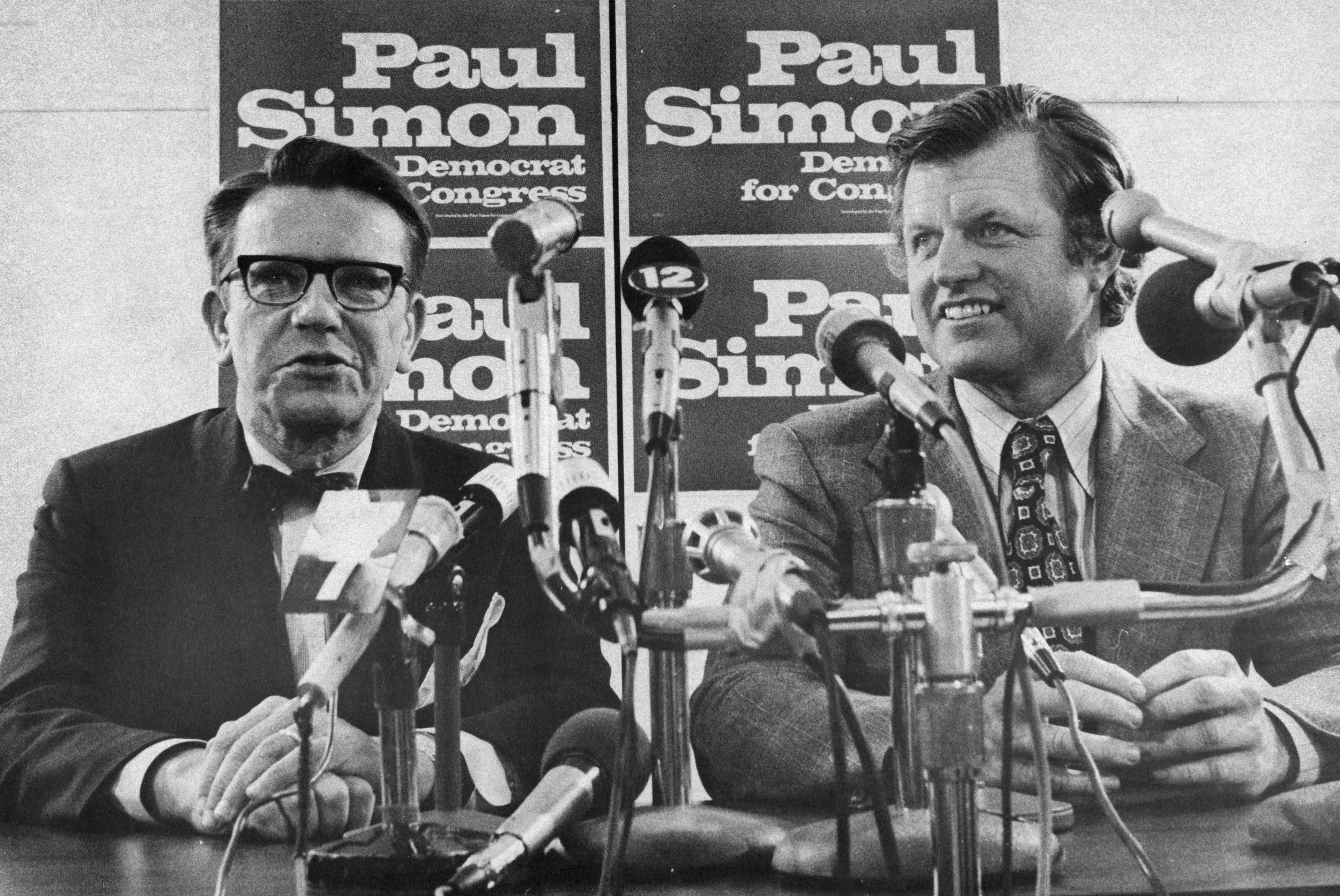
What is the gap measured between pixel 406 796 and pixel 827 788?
2.36ft

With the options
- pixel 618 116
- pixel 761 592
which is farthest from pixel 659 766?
pixel 618 116

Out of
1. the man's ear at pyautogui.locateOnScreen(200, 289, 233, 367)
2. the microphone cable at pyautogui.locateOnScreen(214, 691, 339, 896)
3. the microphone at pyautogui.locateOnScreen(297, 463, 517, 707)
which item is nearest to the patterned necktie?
the microphone at pyautogui.locateOnScreen(297, 463, 517, 707)

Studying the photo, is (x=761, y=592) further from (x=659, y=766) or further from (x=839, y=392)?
(x=839, y=392)

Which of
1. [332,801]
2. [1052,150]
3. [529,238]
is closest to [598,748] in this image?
[332,801]

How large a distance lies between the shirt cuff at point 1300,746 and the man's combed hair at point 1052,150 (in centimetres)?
69

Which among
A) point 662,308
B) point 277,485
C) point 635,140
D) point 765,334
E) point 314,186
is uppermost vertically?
point 635,140

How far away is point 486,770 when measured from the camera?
6.93 ft

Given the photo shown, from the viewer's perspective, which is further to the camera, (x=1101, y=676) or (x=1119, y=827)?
(x=1101, y=676)

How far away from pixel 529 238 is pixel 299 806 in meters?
0.72

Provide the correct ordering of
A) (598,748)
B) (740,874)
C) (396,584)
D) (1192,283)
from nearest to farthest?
(396,584)
(740,874)
(598,748)
(1192,283)

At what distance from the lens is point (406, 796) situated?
1.63 metres

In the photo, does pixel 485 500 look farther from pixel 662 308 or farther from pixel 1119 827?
pixel 1119 827

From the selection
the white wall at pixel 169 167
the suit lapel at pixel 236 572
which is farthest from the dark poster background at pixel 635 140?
the suit lapel at pixel 236 572

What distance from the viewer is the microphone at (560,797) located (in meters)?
1.51
